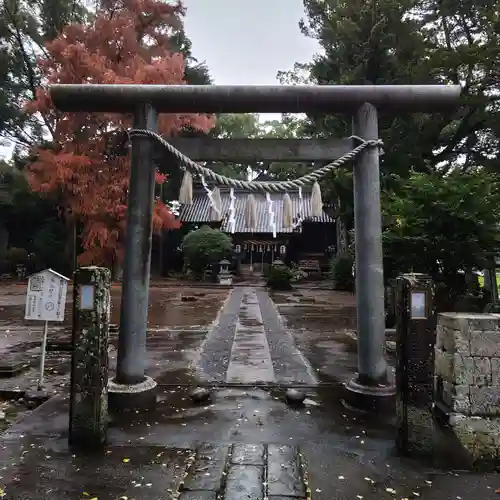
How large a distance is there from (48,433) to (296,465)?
2369mm

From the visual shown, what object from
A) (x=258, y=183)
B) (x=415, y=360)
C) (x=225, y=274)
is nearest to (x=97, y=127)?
(x=225, y=274)

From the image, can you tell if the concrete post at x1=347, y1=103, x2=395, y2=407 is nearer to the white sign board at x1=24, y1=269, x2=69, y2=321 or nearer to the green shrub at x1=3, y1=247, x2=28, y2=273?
the white sign board at x1=24, y1=269, x2=69, y2=321

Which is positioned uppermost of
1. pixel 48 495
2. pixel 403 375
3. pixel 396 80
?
pixel 396 80

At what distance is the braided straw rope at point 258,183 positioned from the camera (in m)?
4.89

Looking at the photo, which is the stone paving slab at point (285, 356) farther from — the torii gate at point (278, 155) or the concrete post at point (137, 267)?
the concrete post at point (137, 267)

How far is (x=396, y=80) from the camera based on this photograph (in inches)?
671

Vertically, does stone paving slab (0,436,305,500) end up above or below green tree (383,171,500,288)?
below

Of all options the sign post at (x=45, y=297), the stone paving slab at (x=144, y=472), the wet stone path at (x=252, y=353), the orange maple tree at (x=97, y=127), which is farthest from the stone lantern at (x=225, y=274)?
the stone paving slab at (x=144, y=472)

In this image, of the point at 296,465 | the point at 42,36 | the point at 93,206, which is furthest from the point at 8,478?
the point at 42,36

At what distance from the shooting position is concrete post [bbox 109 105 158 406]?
16.3ft

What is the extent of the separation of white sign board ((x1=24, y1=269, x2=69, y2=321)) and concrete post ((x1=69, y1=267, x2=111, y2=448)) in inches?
67.8

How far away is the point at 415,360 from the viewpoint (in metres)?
3.86

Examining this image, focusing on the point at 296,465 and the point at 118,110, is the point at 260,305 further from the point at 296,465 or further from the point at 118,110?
the point at 296,465

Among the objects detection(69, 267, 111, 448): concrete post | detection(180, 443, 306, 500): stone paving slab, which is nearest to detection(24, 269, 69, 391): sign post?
detection(69, 267, 111, 448): concrete post
